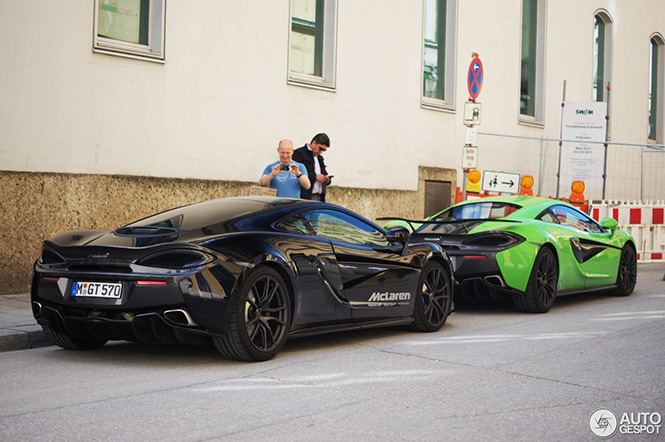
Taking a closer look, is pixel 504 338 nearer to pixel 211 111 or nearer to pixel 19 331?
pixel 19 331

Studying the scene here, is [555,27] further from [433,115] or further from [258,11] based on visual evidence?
[258,11]

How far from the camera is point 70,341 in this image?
22.0ft

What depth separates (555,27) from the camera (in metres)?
20.3

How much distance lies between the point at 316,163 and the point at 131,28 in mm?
3115

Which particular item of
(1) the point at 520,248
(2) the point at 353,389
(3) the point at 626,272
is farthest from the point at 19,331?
(3) the point at 626,272

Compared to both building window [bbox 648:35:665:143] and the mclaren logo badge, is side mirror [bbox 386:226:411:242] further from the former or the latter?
building window [bbox 648:35:665:143]

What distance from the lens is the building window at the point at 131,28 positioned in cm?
1123

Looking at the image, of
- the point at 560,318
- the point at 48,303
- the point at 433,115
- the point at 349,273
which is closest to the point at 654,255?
the point at 433,115

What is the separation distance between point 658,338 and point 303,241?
3438mm

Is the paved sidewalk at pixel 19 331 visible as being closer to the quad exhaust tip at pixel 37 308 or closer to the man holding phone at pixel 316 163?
the quad exhaust tip at pixel 37 308

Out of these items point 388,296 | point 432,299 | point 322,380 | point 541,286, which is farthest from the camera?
point 541,286

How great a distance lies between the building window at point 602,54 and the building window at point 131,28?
45.7 ft

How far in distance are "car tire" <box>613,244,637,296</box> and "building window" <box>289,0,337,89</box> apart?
5.54 metres

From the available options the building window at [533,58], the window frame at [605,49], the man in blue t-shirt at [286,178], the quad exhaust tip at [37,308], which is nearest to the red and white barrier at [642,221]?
the building window at [533,58]
